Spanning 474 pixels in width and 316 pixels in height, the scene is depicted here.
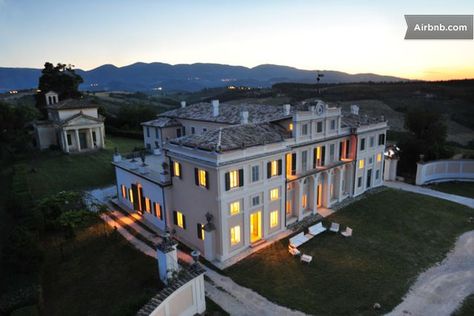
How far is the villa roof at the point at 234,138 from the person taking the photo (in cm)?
2167

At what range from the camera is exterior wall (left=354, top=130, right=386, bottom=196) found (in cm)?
3378

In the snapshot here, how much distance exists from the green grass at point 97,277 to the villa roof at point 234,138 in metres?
9.04

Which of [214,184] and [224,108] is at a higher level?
[224,108]

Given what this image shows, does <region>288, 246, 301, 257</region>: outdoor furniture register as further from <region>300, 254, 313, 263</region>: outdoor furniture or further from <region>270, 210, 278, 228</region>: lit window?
<region>270, 210, 278, 228</region>: lit window

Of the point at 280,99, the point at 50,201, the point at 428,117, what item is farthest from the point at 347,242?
the point at 280,99

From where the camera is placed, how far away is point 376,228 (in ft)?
90.0

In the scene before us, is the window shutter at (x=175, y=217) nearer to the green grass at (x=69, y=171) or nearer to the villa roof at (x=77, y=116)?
the green grass at (x=69, y=171)

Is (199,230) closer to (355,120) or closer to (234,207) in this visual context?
(234,207)

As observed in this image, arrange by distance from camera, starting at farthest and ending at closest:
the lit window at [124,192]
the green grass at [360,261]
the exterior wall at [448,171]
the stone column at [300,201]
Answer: the exterior wall at [448,171], the lit window at [124,192], the stone column at [300,201], the green grass at [360,261]

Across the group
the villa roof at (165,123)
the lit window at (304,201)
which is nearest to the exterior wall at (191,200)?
the lit window at (304,201)

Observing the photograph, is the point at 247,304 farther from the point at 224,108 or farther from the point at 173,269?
the point at 224,108

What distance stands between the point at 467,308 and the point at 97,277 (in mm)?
22447

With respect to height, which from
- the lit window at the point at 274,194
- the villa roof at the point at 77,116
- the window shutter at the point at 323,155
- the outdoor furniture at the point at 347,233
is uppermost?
the villa roof at the point at 77,116

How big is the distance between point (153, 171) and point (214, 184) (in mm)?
8634
